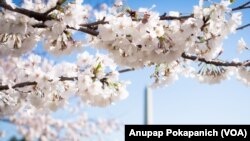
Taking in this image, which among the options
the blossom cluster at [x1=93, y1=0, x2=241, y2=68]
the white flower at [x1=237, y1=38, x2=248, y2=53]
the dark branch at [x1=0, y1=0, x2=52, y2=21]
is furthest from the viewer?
the white flower at [x1=237, y1=38, x2=248, y2=53]

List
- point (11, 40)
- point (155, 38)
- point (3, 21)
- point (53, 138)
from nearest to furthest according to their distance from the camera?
point (155, 38) → point (3, 21) → point (11, 40) → point (53, 138)

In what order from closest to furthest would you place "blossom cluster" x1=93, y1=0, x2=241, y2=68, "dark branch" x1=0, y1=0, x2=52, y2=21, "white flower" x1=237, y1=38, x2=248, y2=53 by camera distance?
"blossom cluster" x1=93, y1=0, x2=241, y2=68 < "dark branch" x1=0, y1=0, x2=52, y2=21 < "white flower" x1=237, y1=38, x2=248, y2=53

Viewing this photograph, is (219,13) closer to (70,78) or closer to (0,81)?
(70,78)

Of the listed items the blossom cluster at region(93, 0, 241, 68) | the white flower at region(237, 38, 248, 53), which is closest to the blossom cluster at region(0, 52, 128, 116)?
the blossom cluster at region(93, 0, 241, 68)

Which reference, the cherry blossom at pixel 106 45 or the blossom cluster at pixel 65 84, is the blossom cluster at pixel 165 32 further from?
the blossom cluster at pixel 65 84

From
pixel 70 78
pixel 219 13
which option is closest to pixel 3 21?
pixel 70 78

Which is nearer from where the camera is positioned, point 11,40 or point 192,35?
point 192,35

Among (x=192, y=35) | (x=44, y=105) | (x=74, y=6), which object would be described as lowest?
(x=44, y=105)

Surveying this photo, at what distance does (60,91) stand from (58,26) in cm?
132

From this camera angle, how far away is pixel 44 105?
183 inches

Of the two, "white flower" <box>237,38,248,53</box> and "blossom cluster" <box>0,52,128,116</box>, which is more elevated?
"white flower" <box>237,38,248,53</box>

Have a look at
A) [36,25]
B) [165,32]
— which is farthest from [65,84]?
[165,32]

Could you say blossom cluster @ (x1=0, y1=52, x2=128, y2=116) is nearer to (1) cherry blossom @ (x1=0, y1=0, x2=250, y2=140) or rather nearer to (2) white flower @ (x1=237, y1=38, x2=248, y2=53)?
(1) cherry blossom @ (x1=0, y1=0, x2=250, y2=140)

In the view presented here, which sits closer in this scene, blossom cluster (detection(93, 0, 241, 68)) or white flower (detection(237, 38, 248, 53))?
blossom cluster (detection(93, 0, 241, 68))
